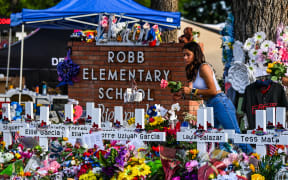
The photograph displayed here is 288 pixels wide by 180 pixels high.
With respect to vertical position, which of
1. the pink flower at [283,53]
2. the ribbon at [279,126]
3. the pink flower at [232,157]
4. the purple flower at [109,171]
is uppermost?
the pink flower at [283,53]

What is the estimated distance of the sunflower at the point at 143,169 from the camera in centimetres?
316

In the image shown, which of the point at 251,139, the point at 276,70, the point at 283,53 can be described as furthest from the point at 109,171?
the point at 283,53

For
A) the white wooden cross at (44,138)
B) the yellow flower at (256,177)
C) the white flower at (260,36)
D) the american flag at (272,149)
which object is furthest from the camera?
the white flower at (260,36)

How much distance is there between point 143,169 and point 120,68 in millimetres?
4648

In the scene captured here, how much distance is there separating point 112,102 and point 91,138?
12.8ft

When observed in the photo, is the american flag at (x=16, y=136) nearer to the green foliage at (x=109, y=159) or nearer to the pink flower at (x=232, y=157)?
the green foliage at (x=109, y=159)

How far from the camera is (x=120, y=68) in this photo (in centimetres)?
778

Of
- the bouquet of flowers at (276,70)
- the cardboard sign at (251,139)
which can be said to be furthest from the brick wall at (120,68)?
the cardboard sign at (251,139)

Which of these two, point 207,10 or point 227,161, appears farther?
point 207,10

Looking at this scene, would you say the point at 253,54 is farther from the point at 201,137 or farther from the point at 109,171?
the point at 109,171

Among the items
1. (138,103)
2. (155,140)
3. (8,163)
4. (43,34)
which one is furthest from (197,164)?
(43,34)

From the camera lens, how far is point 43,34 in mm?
13570

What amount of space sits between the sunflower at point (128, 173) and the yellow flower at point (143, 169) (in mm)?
25

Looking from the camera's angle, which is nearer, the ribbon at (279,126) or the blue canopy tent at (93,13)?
the ribbon at (279,126)
